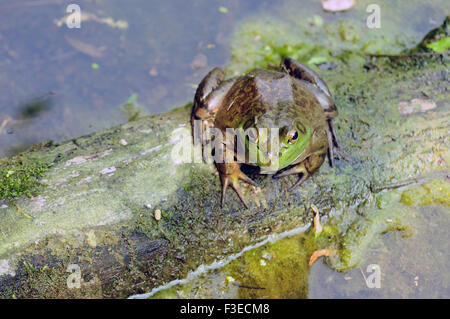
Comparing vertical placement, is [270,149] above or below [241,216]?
above

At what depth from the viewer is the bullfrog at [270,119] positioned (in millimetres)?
2875

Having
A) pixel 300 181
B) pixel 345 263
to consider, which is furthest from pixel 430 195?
pixel 300 181

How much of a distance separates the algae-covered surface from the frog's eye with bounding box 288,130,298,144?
53 cm

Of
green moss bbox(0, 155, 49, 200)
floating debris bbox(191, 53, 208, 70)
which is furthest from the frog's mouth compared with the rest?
floating debris bbox(191, 53, 208, 70)

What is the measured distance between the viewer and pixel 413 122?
3.56m

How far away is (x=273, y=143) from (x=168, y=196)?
3.15 ft

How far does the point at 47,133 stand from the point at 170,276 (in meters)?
2.48

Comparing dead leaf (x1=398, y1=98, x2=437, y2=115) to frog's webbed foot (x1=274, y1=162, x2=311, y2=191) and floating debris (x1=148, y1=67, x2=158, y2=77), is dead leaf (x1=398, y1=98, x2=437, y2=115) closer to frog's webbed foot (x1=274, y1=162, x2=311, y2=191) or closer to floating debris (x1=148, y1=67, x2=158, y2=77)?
frog's webbed foot (x1=274, y1=162, x2=311, y2=191)

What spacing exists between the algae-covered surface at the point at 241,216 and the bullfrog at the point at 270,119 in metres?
0.13

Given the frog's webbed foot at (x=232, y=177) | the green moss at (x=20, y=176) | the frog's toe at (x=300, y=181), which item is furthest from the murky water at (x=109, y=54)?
the frog's toe at (x=300, y=181)

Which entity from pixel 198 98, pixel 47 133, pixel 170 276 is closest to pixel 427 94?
pixel 198 98

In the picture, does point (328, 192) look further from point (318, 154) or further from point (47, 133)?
point (47, 133)

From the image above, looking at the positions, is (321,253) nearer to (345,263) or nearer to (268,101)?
(345,263)

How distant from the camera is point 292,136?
287 cm
